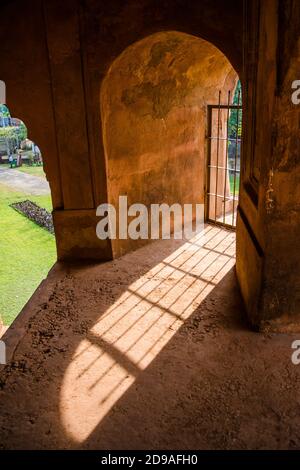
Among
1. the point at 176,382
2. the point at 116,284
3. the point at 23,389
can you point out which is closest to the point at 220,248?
the point at 116,284

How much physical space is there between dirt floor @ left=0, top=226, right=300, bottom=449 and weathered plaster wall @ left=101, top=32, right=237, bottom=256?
1.66 meters

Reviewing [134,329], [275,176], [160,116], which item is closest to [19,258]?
[160,116]

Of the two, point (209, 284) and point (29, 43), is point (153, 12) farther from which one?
point (209, 284)

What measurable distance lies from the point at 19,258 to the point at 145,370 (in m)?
12.9

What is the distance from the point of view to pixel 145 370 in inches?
157

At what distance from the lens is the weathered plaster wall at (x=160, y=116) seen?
19.3 feet

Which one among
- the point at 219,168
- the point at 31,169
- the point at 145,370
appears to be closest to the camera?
the point at 145,370

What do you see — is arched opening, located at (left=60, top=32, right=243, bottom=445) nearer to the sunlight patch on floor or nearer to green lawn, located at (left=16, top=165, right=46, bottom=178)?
the sunlight patch on floor

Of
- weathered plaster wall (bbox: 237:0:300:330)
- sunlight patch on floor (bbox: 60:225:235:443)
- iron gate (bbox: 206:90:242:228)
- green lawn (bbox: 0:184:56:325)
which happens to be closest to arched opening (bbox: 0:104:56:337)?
green lawn (bbox: 0:184:56:325)

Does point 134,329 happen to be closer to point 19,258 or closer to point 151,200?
point 151,200

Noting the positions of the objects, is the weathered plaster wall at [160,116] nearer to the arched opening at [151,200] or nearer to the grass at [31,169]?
the arched opening at [151,200]

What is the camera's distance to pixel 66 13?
541 centimetres

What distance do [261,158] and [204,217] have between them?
4.18m

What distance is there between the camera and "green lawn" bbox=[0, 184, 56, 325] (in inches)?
520
